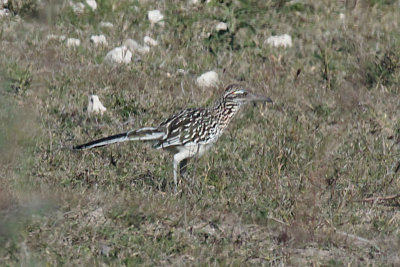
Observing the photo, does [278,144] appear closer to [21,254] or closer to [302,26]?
[21,254]

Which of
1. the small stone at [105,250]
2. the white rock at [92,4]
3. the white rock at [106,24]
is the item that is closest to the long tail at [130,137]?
the small stone at [105,250]

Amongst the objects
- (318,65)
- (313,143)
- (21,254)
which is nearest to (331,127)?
(313,143)

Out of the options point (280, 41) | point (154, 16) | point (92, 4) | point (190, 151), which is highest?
point (190, 151)

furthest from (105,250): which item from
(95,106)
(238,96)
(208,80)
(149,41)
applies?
(149,41)

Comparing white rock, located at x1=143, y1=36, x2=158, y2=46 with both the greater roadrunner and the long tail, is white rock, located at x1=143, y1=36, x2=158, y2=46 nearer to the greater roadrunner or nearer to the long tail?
the greater roadrunner

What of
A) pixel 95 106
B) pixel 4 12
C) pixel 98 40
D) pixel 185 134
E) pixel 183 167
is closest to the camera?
pixel 185 134

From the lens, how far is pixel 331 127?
32.0 ft

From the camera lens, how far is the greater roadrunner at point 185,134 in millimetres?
7656

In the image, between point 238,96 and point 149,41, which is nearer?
point 238,96

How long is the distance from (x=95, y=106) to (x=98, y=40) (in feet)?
7.02

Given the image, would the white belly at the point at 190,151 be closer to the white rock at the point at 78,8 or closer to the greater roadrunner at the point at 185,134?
the greater roadrunner at the point at 185,134

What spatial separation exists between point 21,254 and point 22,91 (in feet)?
12.7

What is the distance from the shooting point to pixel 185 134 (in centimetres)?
775

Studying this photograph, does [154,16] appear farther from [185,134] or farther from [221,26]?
[185,134]
